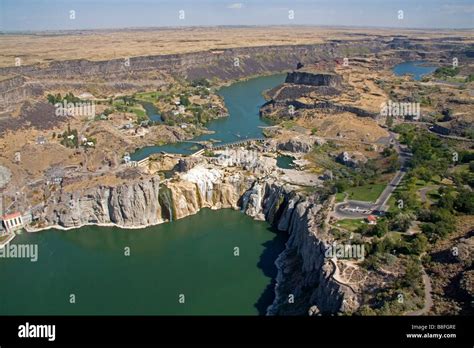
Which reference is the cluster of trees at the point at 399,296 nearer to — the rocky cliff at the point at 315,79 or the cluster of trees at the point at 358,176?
the cluster of trees at the point at 358,176

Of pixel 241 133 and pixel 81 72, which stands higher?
pixel 81 72

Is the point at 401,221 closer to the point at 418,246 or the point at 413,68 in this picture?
the point at 418,246

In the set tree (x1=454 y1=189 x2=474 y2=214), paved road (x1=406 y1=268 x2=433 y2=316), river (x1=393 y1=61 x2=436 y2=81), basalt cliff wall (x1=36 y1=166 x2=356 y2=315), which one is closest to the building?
basalt cliff wall (x1=36 y1=166 x2=356 y2=315)

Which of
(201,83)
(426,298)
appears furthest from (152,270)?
(201,83)

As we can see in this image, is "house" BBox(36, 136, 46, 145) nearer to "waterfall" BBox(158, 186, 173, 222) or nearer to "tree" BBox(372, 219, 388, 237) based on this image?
"waterfall" BBox(158, 186, 173, 222)
